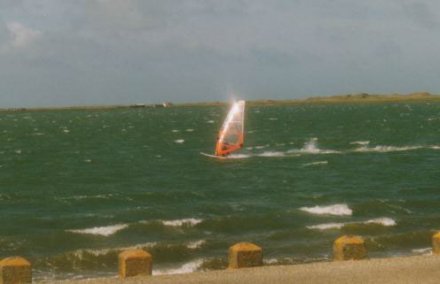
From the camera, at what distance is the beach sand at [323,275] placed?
31.9 feet

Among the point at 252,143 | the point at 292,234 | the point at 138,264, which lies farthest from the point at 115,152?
the point at 138,264

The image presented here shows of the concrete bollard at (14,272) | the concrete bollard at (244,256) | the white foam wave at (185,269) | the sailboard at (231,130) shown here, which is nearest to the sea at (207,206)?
the white foam wave at (185,269)

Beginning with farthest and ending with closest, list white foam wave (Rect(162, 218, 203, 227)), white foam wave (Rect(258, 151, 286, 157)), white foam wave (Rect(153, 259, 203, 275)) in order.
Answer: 1. white foam wave (Rect(258, 151, 286, 157))
2. white foam wave (Rect(162, 218, 203, 227))
3. white foam wave (Rect(153, 259, 203, 275))

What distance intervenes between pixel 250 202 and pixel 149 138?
5136 centimetres

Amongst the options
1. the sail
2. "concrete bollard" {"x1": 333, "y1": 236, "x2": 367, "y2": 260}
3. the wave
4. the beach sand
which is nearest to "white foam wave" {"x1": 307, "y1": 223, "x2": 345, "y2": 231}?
the wave

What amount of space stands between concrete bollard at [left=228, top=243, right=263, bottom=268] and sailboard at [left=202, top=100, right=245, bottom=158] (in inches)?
1703

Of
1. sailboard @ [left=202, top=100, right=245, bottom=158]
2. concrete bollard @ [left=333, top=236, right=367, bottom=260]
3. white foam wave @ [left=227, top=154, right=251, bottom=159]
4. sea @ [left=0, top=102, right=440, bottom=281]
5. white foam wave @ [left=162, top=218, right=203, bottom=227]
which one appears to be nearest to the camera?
concrete bollard @ [left=333, top=236, right=367, bottom=260]

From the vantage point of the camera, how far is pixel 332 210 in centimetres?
2777

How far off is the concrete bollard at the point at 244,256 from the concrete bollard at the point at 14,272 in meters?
2.66

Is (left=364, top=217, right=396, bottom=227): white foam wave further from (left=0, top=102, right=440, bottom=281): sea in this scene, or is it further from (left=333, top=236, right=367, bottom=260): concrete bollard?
(left=333, top=236, right=367, bottom=260): concrete bollard

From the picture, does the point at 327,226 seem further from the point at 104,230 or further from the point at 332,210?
the point at 104,230

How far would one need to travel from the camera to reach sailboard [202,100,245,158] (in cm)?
5397

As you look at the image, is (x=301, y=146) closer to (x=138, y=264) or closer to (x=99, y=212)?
(x=99, y=212)

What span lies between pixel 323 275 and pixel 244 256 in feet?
3.54
